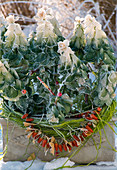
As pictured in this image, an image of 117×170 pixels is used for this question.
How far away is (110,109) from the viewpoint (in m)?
1.20

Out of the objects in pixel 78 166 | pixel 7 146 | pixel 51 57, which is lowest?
pixel 78 166

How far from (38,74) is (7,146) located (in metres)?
0.37

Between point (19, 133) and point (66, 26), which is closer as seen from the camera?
point (19, 133)

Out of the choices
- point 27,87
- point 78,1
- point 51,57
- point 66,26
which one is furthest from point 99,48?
point 78,1

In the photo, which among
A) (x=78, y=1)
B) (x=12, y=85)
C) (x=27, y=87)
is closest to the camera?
(x=12, y=85)

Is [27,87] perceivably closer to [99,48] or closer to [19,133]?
[19,133]

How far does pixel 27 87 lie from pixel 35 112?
0.40ft

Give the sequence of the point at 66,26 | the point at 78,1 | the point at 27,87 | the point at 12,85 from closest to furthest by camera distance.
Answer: the point at 12,85 < the point at 27,87 < the point at 66,26 < the point at 78,1

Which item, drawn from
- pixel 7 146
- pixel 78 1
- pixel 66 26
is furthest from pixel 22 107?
pixel 78 1

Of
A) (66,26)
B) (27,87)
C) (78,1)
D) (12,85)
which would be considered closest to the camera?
(12,85)

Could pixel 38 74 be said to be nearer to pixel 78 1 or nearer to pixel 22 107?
pixel 22 107

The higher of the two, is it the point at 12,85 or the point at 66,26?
the point at 12,85

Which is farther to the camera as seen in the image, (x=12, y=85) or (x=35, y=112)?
(x=35, y=112)

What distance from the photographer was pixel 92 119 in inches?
46.1
